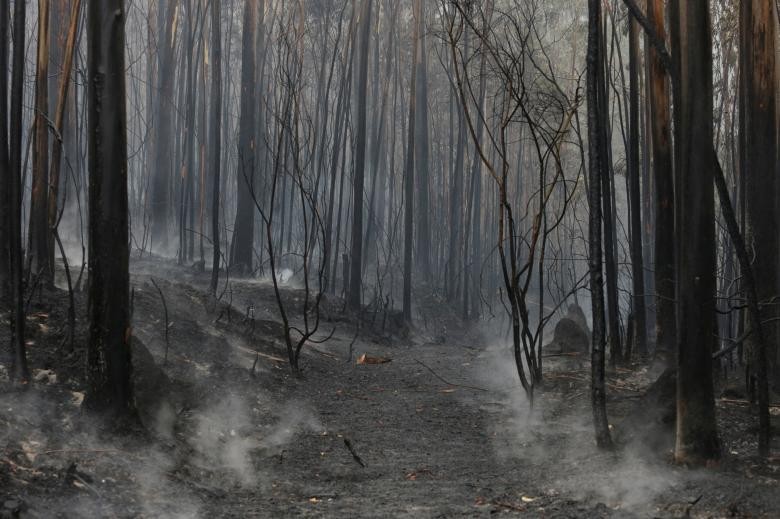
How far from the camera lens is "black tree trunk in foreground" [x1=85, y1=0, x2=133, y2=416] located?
13.7ft

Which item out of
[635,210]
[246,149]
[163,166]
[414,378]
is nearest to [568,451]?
[414,378]

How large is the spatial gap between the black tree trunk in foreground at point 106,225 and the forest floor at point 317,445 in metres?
0.28

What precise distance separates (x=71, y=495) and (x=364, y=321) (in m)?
8.53

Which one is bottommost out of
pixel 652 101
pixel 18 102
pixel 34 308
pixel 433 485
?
pixel 433 485

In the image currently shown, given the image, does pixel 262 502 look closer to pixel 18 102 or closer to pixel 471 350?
pixel 18 102

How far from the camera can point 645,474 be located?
3855mm

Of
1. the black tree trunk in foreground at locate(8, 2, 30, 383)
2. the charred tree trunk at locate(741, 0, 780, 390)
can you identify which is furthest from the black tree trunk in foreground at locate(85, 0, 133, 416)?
the charred tree trunk at locate(741, 0, 780, 390)

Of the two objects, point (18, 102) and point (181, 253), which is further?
point (181, 253)

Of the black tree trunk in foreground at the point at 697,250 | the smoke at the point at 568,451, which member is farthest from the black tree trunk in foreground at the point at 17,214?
the black tree trunk in foreground at the point at 697,250

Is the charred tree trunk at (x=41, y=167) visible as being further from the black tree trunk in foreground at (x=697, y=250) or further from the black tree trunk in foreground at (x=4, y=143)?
the black tree trunk in foreground at (x=697, y=250)

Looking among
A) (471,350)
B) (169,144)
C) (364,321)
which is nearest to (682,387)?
(471,350)

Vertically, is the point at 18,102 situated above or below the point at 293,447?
above

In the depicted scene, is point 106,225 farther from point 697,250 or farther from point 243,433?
point 697,250

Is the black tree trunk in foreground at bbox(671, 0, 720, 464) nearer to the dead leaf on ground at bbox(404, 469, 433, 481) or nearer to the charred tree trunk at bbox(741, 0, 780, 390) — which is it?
the dead leaf on ground at bbox(404, 469, 433, 481)
